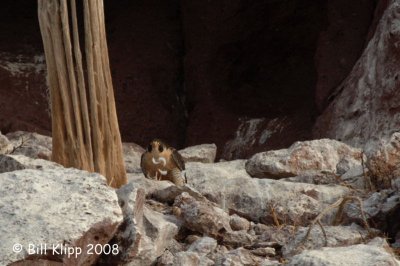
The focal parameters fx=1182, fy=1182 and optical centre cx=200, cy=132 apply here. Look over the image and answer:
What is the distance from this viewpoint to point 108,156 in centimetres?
555

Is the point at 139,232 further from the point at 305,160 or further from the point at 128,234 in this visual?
the point at 305,160

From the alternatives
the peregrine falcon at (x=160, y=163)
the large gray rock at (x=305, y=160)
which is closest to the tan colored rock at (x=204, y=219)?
the large gray rock at (x=305, y=160)

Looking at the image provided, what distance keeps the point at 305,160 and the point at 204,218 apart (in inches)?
77.5

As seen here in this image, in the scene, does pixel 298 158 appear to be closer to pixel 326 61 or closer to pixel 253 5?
pixel 326 61

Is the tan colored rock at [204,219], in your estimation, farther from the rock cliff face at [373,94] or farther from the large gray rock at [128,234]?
the rock cliff face at [373,94]

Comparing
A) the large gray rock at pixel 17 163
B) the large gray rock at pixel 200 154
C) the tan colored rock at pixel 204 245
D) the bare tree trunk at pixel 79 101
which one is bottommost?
the large gray rock at pixel 200 154

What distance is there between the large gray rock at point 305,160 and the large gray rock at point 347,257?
2.26 meters

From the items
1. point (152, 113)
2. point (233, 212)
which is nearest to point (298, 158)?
point (233, 212)

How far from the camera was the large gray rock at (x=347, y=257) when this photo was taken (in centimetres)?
385

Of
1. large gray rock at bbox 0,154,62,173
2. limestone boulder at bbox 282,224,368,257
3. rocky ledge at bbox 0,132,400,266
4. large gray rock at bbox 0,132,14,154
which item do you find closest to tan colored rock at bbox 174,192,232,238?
rocky ledge at bbox 0,132,400,266

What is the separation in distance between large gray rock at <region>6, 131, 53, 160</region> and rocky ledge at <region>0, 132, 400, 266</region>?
1.15m

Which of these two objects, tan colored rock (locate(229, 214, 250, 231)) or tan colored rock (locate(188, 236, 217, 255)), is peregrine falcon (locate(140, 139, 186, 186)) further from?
tan colored rock (locate(188, 236, 217, 255))

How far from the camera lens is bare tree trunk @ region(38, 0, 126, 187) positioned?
5.50m

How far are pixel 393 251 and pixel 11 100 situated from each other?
544 cm
